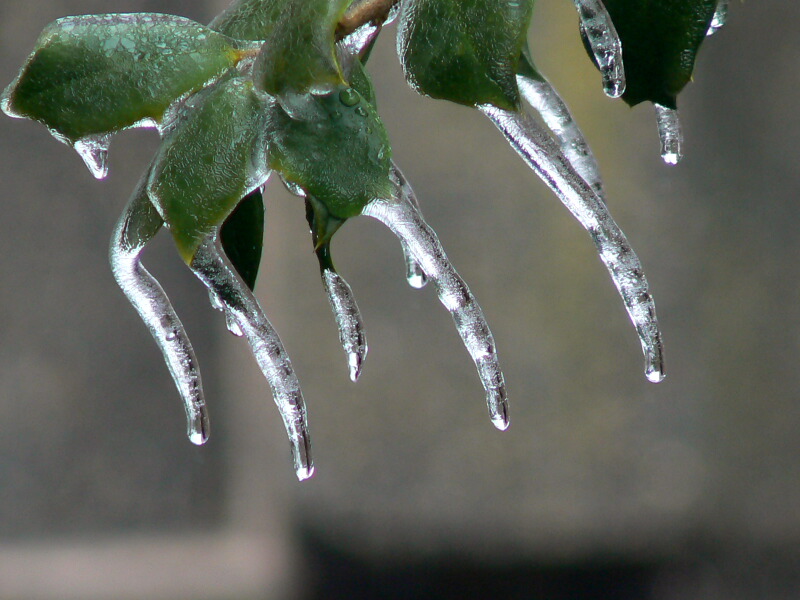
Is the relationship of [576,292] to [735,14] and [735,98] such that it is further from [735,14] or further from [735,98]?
[735,14]

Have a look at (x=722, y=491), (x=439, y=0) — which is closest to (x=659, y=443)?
(x=722, y=491)

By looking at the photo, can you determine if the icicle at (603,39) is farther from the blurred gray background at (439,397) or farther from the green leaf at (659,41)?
the blurred gray background at (439,397)

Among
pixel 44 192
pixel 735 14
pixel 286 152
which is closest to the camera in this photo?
pixel 286 152

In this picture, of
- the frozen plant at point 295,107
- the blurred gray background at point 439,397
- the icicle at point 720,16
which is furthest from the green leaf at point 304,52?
the blurred gray background at point 439,397

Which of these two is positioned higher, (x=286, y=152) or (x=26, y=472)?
(x=286, y=152)

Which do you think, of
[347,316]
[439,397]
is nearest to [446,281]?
[347,316]

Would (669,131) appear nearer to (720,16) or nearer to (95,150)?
(720,16)

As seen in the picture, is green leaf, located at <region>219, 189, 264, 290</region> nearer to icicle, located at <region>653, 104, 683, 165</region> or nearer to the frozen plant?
the frozen plant
